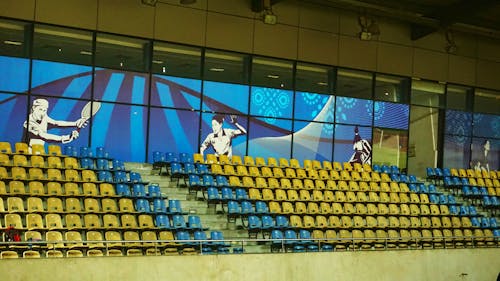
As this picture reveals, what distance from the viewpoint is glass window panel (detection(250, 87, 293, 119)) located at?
2275 cm

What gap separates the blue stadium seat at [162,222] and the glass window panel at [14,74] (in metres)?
5.35

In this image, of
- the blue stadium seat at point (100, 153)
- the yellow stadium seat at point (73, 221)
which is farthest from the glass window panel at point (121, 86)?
the yellow stadium seat at point (73, 221)

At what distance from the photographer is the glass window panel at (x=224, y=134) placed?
2188 cm

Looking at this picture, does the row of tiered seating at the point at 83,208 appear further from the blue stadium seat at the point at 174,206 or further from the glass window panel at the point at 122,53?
the glass window panel at the point at 122,53

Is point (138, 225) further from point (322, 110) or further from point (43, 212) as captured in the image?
point (322, 110)

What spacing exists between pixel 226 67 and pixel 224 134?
205 cm

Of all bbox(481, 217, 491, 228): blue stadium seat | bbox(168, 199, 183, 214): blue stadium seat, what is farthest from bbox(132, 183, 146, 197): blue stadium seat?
bbox(481, 217, 491, 228): blue stadium seat

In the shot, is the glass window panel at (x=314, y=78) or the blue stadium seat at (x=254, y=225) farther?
the glass window panel at (x=314, y=78)

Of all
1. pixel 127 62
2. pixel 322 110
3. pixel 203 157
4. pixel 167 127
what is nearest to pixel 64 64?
pixel 127 62

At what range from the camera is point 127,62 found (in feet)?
68.1

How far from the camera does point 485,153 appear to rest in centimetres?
2722

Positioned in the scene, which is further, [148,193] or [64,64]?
[64,64]

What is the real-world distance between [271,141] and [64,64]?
6.83 metres

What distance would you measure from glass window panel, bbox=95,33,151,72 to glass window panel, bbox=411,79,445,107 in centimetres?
1002
